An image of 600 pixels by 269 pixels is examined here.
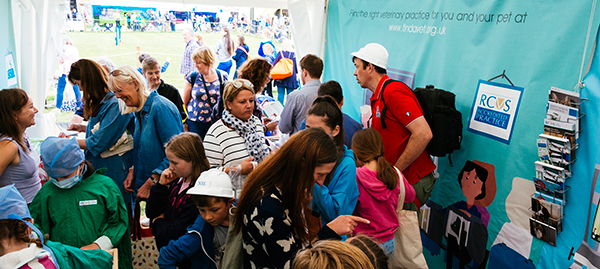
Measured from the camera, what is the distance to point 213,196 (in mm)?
1843

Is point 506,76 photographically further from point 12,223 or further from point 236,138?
point 12,223

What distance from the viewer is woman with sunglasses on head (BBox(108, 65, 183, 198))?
8.89 feet

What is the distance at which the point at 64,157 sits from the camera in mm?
2047

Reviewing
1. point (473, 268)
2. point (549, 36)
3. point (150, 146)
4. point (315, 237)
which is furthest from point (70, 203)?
point (549, 36)

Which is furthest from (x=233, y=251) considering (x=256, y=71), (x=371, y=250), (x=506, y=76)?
(x=256, y=71)

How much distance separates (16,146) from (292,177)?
2011 millimetres

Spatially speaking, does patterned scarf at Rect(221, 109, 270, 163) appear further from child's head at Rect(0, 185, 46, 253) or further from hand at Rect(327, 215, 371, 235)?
child's head at Rect(0, 185, 46, 253)

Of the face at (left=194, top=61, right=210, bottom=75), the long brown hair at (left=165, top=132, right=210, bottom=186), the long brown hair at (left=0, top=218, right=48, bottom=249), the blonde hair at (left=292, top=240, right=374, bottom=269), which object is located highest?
the face at (left=194, top=61, right=210, bottom=75)

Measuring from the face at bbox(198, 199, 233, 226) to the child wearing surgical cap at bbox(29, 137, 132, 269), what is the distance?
0.68 meters

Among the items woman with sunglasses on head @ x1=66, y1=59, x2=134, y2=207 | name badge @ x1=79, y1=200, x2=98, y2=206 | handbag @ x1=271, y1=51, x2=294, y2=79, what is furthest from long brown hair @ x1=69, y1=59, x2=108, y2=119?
handbag @ x1=271, y1=51, x2=294, y2=79

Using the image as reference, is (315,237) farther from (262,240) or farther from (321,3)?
(321,3)

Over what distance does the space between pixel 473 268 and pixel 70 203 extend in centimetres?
283

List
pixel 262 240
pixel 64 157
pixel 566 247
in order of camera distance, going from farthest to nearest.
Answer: pixel 566 247, pixel 64 157, pixel 262 240

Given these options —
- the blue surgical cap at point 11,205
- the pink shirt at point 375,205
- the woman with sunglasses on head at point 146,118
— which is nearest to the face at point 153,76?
the woman with sunglasses on head at point 146,118
